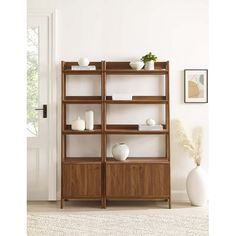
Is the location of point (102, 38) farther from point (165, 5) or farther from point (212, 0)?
point (212, 0)

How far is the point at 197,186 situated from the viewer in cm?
441

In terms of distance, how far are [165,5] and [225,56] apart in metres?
4.39

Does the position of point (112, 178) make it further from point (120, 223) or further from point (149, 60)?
point (149, 60)

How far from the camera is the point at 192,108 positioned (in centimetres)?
476

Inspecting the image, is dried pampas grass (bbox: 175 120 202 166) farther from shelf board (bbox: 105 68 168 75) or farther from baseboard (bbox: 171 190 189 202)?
shelf board (bbox: 105 68 168 75)

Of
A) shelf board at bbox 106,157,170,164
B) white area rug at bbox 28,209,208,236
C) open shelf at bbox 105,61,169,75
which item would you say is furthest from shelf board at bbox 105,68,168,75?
white area rug at bbox 28,209,208,236

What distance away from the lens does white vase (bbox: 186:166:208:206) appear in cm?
441

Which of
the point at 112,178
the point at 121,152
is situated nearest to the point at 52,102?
the point at 121,152

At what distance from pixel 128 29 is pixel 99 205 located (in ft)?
7.16

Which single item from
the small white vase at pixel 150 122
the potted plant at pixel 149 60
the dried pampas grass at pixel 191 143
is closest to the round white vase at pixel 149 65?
the potted plant at pixel 149 60

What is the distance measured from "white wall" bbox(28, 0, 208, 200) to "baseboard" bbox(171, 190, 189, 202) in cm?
1

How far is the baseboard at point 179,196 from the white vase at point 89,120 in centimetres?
132

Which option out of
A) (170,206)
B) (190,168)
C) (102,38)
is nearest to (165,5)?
(102,38)
